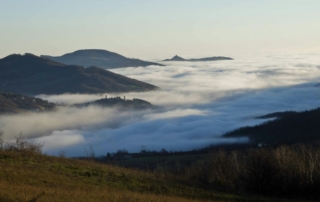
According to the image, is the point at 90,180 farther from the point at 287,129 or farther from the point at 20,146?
the point at 287,129

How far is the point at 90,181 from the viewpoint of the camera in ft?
78.7

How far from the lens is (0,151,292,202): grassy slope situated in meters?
19.8

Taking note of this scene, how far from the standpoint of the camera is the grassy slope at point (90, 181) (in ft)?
65.1

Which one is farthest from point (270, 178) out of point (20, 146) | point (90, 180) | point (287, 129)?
point (287, 129)

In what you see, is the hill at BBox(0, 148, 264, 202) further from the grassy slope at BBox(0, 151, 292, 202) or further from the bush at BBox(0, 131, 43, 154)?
the bush at BBox(0, 131, 43, 154)

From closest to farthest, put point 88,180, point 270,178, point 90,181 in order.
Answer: point 90,181, point 88,180, point 270,178

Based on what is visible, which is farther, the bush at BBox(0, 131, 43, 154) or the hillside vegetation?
the bush at BBox(0, 131, 43, 154)

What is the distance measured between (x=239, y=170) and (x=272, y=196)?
14.8 ft

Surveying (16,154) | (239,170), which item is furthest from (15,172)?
(239,170)

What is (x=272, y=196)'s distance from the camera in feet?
92.4

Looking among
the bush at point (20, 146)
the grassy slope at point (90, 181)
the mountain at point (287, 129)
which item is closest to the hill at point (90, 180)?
the grassy slope at point (90, 181)

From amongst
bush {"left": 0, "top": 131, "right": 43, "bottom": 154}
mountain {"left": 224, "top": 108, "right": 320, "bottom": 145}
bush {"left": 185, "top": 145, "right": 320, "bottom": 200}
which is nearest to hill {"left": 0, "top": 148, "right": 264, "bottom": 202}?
bush {"left": 0, "top": 131, "right": 43, "bottom": 154}

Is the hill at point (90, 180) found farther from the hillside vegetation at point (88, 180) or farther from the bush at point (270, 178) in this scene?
the bush at point (270, 178)

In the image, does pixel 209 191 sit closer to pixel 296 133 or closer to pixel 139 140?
pixel 296 133
